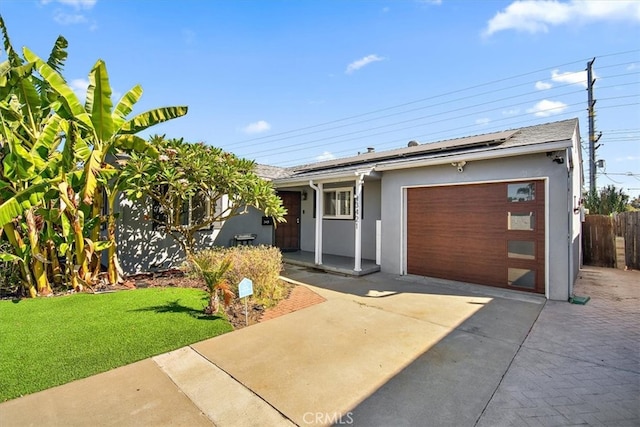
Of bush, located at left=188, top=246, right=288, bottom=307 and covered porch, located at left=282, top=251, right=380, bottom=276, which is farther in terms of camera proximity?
covered porch, located at left=282, top=251, right=380, bottom=276

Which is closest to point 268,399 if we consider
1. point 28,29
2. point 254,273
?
point 254,273

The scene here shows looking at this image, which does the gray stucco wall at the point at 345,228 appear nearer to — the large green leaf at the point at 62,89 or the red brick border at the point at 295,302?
the red brick border at the point at 295,302

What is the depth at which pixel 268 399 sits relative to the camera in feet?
9.77

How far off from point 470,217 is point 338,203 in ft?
16.9

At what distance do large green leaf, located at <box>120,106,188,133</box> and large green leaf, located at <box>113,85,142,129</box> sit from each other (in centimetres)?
18

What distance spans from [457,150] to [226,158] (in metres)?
6.62

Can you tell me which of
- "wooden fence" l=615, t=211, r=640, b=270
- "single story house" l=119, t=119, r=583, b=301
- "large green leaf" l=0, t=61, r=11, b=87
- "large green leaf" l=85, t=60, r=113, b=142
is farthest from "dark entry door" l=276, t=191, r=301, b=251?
"wooden fence" l=615, t=211, r=640, b=270

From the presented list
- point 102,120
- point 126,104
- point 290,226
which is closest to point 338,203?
point 290,226

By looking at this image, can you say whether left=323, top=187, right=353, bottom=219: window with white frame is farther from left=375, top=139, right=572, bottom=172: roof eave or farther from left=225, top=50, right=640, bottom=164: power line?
left=225, top=50, right=640, bottom=164: power line

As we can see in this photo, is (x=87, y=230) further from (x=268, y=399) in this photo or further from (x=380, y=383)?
(x=380, y=383)

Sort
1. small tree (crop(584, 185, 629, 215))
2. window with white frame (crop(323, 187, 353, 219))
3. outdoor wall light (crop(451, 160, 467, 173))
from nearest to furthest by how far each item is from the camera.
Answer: outdoor wall light (crop(451, 160, 467, 173)) < window with white frame (crop(323, 187, 353, 219)) < small tree (crop(584, 185, 629, 215))

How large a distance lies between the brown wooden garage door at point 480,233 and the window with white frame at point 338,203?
287cm

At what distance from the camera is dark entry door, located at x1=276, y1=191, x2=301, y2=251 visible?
12.7 meters

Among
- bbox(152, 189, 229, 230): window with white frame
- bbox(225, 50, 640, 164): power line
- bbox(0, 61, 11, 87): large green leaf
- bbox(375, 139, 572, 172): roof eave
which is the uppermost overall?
bbox(225, 50, 640, 164): power line
